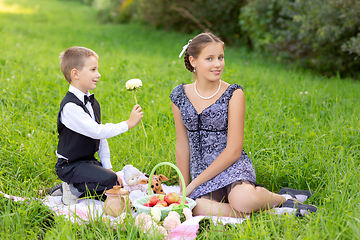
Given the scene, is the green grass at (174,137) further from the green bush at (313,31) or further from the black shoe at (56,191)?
the green bush at (313,31)

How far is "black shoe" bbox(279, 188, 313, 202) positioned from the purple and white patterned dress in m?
0.32

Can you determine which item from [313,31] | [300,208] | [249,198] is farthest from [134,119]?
[313,31]

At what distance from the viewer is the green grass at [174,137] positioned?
90.6 inches

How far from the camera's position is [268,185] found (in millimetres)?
3193

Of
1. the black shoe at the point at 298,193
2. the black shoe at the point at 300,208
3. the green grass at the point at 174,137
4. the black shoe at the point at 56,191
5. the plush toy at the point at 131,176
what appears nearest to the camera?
the green grass at the point at 174,137

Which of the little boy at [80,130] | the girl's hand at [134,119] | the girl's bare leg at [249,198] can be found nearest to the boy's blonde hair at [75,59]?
the little boy at [80,130]

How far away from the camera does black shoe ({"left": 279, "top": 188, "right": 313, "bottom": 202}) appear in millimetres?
2779

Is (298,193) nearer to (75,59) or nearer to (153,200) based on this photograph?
(153,200)

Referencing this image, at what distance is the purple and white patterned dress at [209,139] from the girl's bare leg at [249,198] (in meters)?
0.10

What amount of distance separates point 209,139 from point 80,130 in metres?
1.08

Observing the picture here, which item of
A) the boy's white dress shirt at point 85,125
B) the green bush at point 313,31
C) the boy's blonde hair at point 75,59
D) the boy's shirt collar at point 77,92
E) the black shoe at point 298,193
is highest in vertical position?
the green bush at point 313,31

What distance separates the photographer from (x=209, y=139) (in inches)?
114

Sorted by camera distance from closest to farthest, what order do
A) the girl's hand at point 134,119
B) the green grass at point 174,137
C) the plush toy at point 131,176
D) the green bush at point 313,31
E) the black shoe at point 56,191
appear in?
the green grass at point 174,137 → the girl's hand at point 134,119 → the plush toy at point 131,176 → the black shoe at point 56,191 → the green bush at point 313,31

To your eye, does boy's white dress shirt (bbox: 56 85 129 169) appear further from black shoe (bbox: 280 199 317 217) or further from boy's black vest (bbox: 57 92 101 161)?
black shoe (bbox: 280 199 317 217)
